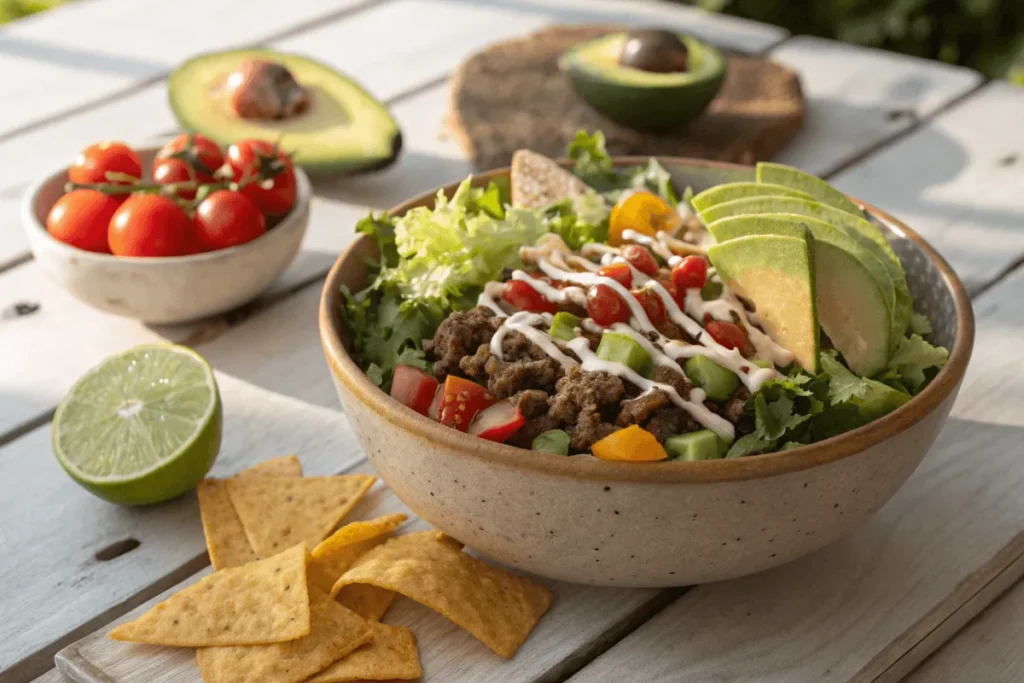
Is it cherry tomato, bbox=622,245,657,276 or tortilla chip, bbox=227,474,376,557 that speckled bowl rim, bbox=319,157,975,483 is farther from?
cherry tomato, bbox=622,245,657,276

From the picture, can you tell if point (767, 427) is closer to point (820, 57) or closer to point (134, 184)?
point (134, 184)

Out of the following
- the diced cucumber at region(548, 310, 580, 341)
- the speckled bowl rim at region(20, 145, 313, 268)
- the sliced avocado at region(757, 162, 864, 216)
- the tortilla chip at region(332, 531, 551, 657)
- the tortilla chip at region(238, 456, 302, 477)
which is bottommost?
the tortilla chip at region(238, 456, 302, 477)

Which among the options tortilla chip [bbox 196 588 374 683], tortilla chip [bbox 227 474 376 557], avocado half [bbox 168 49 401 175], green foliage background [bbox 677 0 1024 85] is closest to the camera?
tortilla chip [bbox 196 588 374 683]

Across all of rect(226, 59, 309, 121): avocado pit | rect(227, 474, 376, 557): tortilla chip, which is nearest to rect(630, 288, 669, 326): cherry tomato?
rect(227, 474, 376, 557): tortilla chip

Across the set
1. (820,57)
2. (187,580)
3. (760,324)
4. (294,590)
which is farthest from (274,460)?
(820,57)

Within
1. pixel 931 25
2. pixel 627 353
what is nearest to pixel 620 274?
pixel 627 353

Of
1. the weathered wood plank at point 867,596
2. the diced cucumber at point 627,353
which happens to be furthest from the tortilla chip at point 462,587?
the diced cucumber at point 627,353

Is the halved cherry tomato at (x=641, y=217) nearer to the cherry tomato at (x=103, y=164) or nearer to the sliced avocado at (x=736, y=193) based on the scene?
the sliced avocado at (x=736, y=193)
